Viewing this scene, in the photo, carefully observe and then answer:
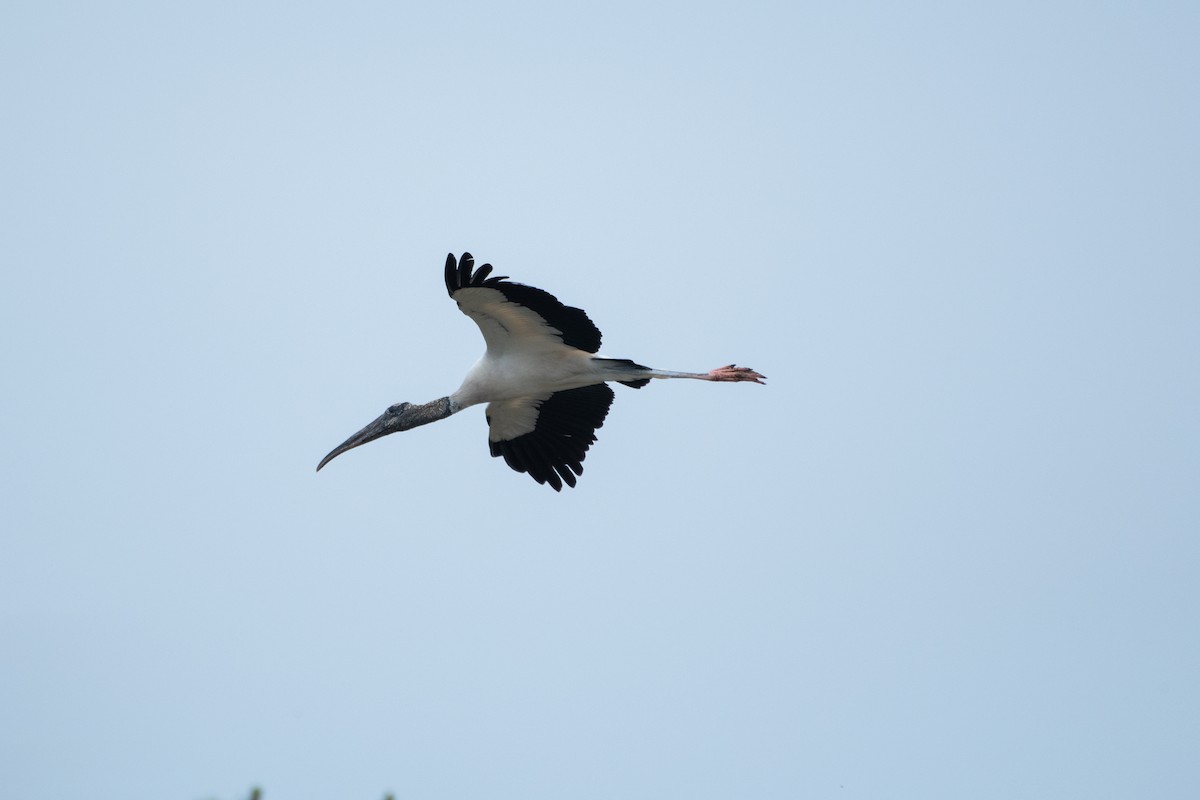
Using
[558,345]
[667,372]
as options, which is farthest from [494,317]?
[667,372]

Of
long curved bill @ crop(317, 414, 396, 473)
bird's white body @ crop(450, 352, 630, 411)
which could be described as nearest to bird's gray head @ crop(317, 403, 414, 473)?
long curved bill @ crop(317, 414, 396, 473)

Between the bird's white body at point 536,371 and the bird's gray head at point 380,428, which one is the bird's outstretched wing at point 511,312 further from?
the bird's gray head at point 380,428

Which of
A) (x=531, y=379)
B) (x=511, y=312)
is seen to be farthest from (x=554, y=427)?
(x=511, y=312)

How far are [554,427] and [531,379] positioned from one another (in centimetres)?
114

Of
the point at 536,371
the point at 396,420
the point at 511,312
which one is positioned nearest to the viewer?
the point at 511,312

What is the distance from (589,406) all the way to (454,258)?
3086mm

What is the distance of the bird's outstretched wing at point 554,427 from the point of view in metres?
18.2

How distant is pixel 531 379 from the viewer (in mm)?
17312

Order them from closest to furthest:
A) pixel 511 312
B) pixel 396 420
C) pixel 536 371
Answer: pixel 511 312 → pixel 536 371 → pixel 396 420

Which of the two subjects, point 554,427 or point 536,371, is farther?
point 554,427

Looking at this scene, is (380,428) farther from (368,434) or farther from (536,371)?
(536,371)

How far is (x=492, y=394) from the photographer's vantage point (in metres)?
17.7

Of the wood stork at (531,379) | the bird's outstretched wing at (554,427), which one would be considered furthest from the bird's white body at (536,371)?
the bird's outstretched wing at (554,427)

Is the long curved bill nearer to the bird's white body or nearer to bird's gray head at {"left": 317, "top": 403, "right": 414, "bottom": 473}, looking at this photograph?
bird's gray head at {"left": 317, "top": 403, "right": 414, "bottom": 473}
